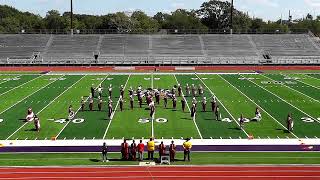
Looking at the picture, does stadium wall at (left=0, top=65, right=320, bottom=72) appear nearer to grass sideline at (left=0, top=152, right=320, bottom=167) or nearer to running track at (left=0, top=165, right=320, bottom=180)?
grass sideline at (left=0, top=152, right=320, bottom=167)

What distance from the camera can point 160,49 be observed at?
65.6 metres

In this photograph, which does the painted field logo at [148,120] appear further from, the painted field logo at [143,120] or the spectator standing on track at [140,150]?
the spectator standing on track at [140,150]

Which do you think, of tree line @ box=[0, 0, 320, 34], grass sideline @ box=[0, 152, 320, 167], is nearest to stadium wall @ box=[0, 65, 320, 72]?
grass sideline @ box=[0, 152, 320, 167]

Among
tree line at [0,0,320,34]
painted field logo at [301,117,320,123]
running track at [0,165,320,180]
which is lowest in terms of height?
running track at [0,165,320,180]

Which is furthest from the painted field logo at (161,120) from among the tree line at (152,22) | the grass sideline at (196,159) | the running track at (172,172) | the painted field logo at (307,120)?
the tree line at (152,22)

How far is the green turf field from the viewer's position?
68.9 ft

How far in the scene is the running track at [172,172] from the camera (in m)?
14.7

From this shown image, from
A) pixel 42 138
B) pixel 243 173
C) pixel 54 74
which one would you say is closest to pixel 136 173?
pixel 243 173

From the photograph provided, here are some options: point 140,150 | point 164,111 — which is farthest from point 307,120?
point 140,150

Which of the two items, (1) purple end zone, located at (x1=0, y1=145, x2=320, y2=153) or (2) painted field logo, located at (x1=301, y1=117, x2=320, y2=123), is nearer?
(1) purple end zone, located at (x1=0, y1=145, x2=320, y2=153)

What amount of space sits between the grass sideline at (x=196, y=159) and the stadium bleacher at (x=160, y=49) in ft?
Answer: 136

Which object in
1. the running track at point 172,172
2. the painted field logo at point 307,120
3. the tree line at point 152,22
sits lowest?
the running track at point 172,172

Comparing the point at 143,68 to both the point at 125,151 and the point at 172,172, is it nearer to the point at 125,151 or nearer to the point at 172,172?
the point at 125,151

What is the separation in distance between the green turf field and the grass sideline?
2.73 m
